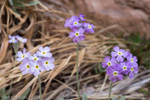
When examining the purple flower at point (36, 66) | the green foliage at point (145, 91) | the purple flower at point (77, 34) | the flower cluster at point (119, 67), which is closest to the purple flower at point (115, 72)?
the flower cluster at point (119, 67)

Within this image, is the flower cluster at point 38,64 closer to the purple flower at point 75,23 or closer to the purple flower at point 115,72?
the purple flower at point 75,23

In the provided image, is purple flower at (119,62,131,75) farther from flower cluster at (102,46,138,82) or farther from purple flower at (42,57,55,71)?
purple flower at (42,57,55,71)

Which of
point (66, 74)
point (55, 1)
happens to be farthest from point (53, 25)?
point (66, 74)

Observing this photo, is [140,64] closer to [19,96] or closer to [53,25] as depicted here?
[53,25]

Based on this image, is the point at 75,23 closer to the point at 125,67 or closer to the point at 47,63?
the point at 47,63

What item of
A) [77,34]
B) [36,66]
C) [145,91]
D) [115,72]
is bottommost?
[145,91]

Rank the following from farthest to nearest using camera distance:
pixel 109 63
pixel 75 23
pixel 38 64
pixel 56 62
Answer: pixel 56 62, pixel 75 23, pixel 109 63, pixel 38 64

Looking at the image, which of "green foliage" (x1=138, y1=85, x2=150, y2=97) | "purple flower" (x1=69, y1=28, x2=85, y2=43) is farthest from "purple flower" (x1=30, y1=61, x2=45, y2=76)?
"green foliage" (x1=138, y1=85, x2=150, y2=97)

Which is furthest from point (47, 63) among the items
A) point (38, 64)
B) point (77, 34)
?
point (77, 34)
